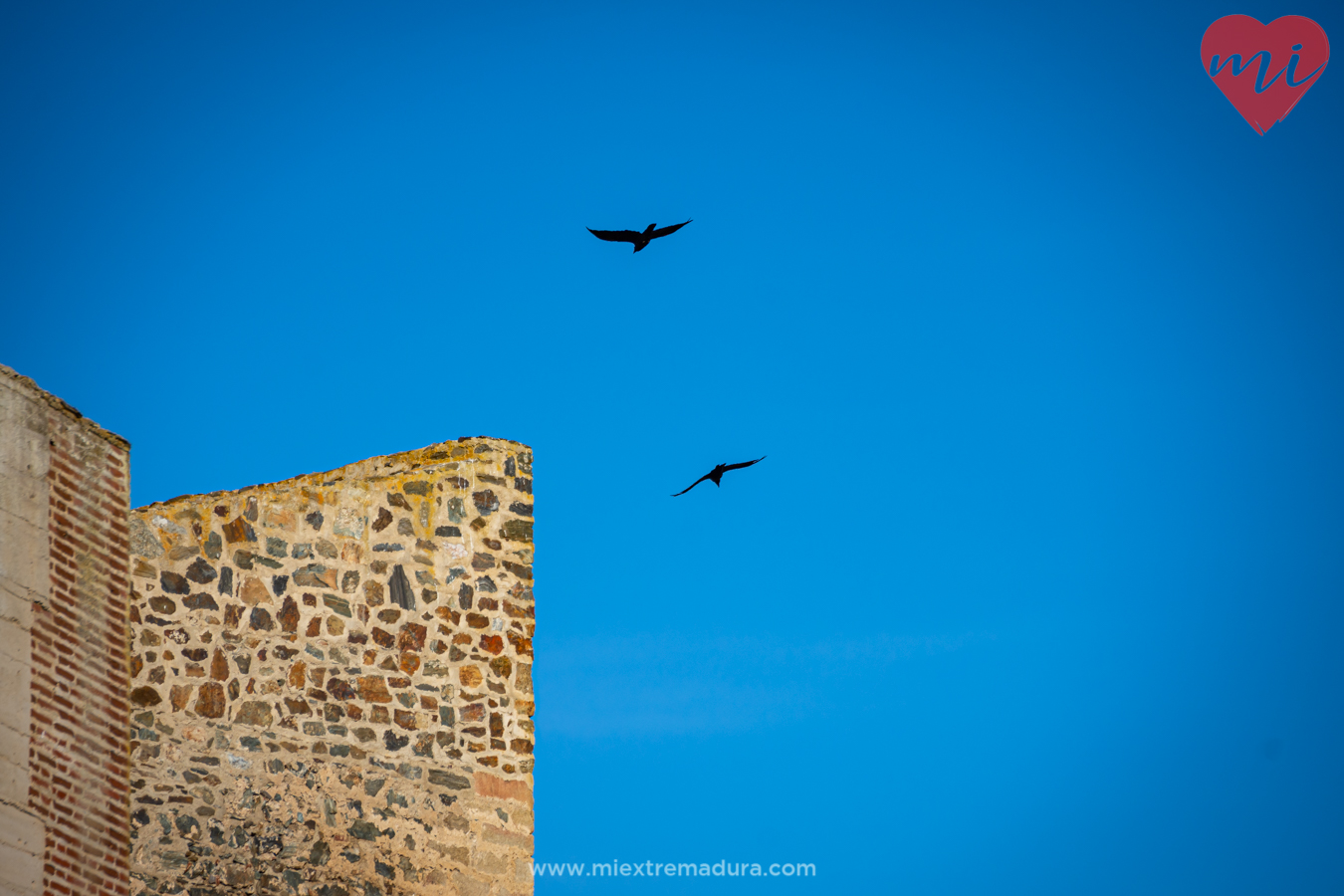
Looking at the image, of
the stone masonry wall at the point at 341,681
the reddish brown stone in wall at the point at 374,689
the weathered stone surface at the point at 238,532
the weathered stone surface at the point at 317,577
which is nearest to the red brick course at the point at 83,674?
the stone masonry wall at the point at 341,681

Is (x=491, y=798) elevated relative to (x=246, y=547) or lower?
lower

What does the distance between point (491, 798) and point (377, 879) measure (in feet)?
3.38

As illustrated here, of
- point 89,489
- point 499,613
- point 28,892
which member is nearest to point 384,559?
point 499,613

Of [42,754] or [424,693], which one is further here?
[424,693]

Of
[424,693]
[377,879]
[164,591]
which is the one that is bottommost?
[377,879]

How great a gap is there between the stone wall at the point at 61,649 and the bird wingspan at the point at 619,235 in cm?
428

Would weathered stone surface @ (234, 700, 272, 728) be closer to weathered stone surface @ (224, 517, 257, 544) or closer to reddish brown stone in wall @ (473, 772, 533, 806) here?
weathered stone surface @ (224, 517, 257, 544)

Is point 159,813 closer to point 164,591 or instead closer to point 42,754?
point 42,754

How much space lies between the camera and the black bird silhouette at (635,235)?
35.4ft

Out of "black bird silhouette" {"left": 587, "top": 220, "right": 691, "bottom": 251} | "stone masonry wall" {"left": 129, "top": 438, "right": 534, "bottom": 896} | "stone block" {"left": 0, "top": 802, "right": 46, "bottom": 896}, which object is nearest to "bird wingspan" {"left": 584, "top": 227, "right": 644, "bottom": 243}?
"black bird silhouette" {"left": 587, "top": 220, "right": 691, "bottom": 251}

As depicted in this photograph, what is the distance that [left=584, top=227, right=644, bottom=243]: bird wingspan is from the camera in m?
10.8

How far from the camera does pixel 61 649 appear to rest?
29.3 feet

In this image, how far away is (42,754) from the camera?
870 cm

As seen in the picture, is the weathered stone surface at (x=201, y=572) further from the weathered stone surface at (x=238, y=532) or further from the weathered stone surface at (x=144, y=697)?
the weathered stone surface at (x=144, y=697)
